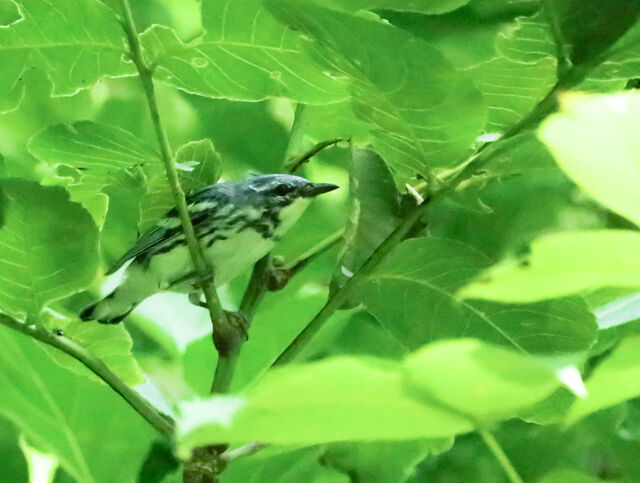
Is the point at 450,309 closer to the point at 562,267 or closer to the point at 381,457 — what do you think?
the point at 381,457

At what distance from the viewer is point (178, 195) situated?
0.56 m

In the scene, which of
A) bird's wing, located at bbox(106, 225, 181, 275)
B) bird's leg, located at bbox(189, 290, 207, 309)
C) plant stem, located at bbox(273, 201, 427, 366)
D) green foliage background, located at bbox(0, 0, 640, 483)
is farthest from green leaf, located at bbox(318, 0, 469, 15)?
bird's leg, located at bbox(189, 290, 207, 309)

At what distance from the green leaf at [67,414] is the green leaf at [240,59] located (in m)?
0.27

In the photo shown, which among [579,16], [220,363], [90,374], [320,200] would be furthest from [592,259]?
[320,200]

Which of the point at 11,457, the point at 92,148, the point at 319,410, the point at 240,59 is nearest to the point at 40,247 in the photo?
the point at 92,148

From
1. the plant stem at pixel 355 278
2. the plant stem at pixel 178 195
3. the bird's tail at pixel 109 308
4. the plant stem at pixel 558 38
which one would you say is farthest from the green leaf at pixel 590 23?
the bird's tail at pixel 109 308

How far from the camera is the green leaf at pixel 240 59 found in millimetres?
555

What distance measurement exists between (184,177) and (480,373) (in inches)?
20.9

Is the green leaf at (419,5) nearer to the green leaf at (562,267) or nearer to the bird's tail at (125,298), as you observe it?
the green leaf at (562,267)

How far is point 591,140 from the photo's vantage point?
26 cm

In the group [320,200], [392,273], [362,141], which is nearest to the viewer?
[392,273]

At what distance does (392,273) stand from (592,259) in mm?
342

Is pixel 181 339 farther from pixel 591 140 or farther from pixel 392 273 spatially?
pixel 591 140

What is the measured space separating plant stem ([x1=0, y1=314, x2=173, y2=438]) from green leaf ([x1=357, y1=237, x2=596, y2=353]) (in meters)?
0.16
